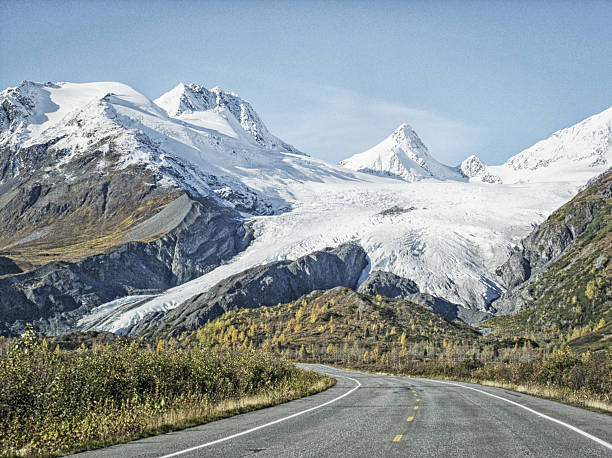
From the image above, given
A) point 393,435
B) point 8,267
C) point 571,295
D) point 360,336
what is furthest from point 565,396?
point 8,267

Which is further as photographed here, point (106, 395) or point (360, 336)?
point (360, 336)

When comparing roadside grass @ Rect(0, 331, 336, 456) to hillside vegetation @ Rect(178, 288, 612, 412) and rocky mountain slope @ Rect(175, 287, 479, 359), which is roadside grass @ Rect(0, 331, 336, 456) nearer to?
hillside vegetation @ Rect(178, 288, 612, 412)

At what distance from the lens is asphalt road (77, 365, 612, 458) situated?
11.5m

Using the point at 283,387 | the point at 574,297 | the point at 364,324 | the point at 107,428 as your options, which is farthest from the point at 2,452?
the point at 574,297

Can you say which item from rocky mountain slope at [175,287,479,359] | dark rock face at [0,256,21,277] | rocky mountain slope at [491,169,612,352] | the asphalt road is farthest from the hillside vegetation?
dark rock face at [0,256,21,277]

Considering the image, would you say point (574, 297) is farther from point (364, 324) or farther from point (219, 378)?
point (219, 378)

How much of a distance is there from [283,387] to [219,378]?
4.89 metres

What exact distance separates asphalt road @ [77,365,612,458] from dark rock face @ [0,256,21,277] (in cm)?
19953

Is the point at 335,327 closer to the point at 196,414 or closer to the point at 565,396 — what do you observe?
the point at 565,396

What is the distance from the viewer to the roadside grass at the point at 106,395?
14.0 m

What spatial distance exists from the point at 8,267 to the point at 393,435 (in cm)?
20941

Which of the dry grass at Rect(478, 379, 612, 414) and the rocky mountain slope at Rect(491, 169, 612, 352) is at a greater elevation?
the rocky mountain slope at Rect(491, 169, 612, 352)

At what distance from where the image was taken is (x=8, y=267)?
194 m

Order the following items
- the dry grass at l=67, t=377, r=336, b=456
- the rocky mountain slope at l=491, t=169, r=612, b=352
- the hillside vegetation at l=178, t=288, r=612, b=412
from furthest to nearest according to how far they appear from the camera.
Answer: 1. the rocky mountain slope at l=491, t=169, r=612, b=352
2. the hillside vegetation at l=178, t=288, r=612, b=412
3. the dry grass at l=67, t=377, r=336, b=456
